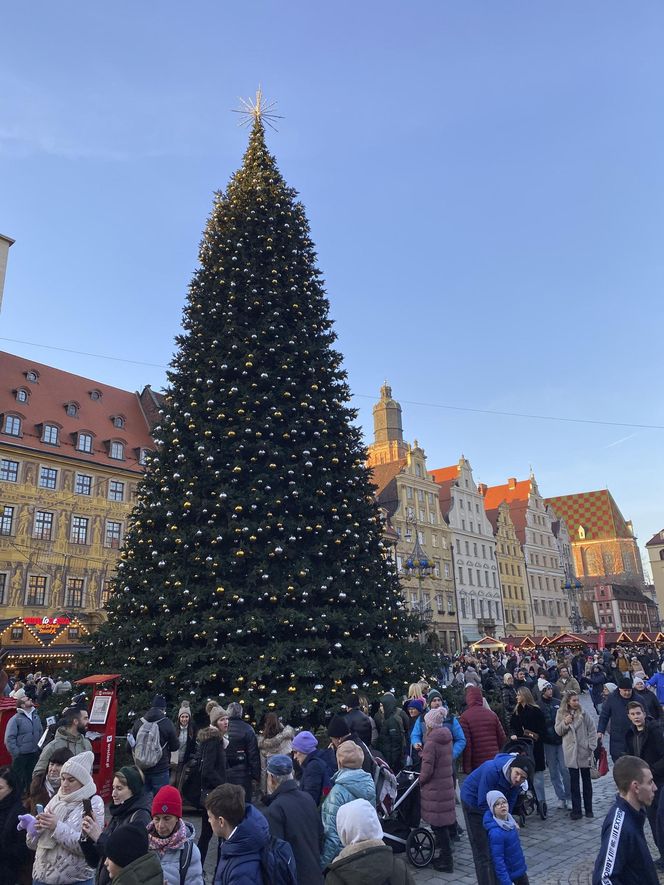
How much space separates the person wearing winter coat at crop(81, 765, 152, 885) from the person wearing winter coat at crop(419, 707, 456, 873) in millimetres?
3515

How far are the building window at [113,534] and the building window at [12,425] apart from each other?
6.73m

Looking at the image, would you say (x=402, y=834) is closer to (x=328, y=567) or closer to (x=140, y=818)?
(x=140, y=818)

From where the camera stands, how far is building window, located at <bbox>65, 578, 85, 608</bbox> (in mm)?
34250

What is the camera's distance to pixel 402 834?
7.75m

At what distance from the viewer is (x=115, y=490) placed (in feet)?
125

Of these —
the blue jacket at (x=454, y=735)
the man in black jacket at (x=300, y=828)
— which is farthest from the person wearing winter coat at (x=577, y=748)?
the man in black jacket at (x=300, y=828)

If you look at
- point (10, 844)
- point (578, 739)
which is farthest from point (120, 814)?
→ point (578, 739)

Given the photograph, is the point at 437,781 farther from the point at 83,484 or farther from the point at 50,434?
the point at 50,434

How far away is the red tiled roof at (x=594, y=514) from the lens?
4232 inches

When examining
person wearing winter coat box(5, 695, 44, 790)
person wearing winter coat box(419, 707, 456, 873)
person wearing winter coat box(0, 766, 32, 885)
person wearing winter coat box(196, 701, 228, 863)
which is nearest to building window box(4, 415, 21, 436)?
person wearing winter coat box(5, 695, 44, 790)

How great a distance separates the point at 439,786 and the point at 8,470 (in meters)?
32.1

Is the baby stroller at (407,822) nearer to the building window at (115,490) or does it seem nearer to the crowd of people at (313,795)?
the crowd of people at (313,795)

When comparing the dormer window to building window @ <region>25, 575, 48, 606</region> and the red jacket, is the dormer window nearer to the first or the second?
building window @ <region>25, 575, 48, 606</region>

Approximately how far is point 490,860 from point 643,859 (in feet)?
7.97
